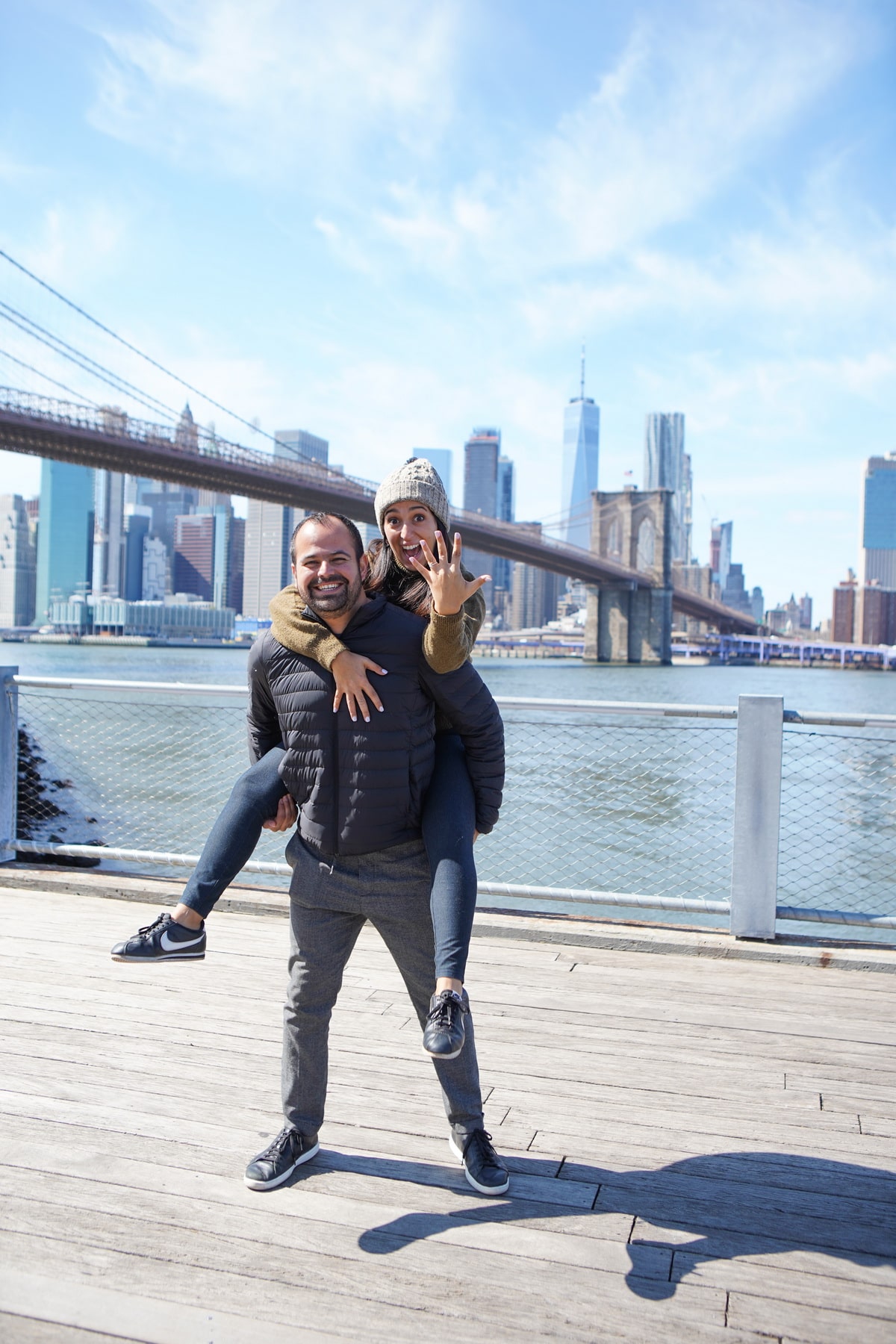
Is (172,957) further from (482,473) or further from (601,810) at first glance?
(482,473)

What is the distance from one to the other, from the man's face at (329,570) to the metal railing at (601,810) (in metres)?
1.40

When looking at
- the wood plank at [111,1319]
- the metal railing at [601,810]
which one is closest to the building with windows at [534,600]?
the metal railing at [601,810]

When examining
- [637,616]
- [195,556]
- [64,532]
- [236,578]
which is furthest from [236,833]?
[195,556]

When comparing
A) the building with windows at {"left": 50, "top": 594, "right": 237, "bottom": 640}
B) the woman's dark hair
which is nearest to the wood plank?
the woman's dark hair

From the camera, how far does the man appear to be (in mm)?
1479

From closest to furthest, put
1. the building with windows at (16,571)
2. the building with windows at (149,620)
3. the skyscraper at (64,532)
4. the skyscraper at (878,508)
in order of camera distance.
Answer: the building with windows at (149,620)
the building with windows at (16,571)
the skyscraper at (64,532)
the skyscraper at (878,508)

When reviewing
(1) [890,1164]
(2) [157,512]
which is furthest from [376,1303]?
(2) [157,512]

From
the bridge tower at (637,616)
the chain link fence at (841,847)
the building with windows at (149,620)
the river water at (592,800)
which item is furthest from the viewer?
the building with windows at (149,620)

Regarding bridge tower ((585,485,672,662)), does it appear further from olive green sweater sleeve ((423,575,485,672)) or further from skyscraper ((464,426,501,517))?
skyscraper ((464,426,501,517))

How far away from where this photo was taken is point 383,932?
5.08 feet

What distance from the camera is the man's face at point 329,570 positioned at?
4.84 feet

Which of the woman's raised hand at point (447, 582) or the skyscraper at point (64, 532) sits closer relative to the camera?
the woman's raised hand at point (447, 582)

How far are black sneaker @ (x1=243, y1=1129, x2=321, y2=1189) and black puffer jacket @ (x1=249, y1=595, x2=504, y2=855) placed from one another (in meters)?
0.43

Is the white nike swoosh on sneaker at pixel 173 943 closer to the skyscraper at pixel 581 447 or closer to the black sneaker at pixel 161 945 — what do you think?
the black sneaker at pixel 161 945
